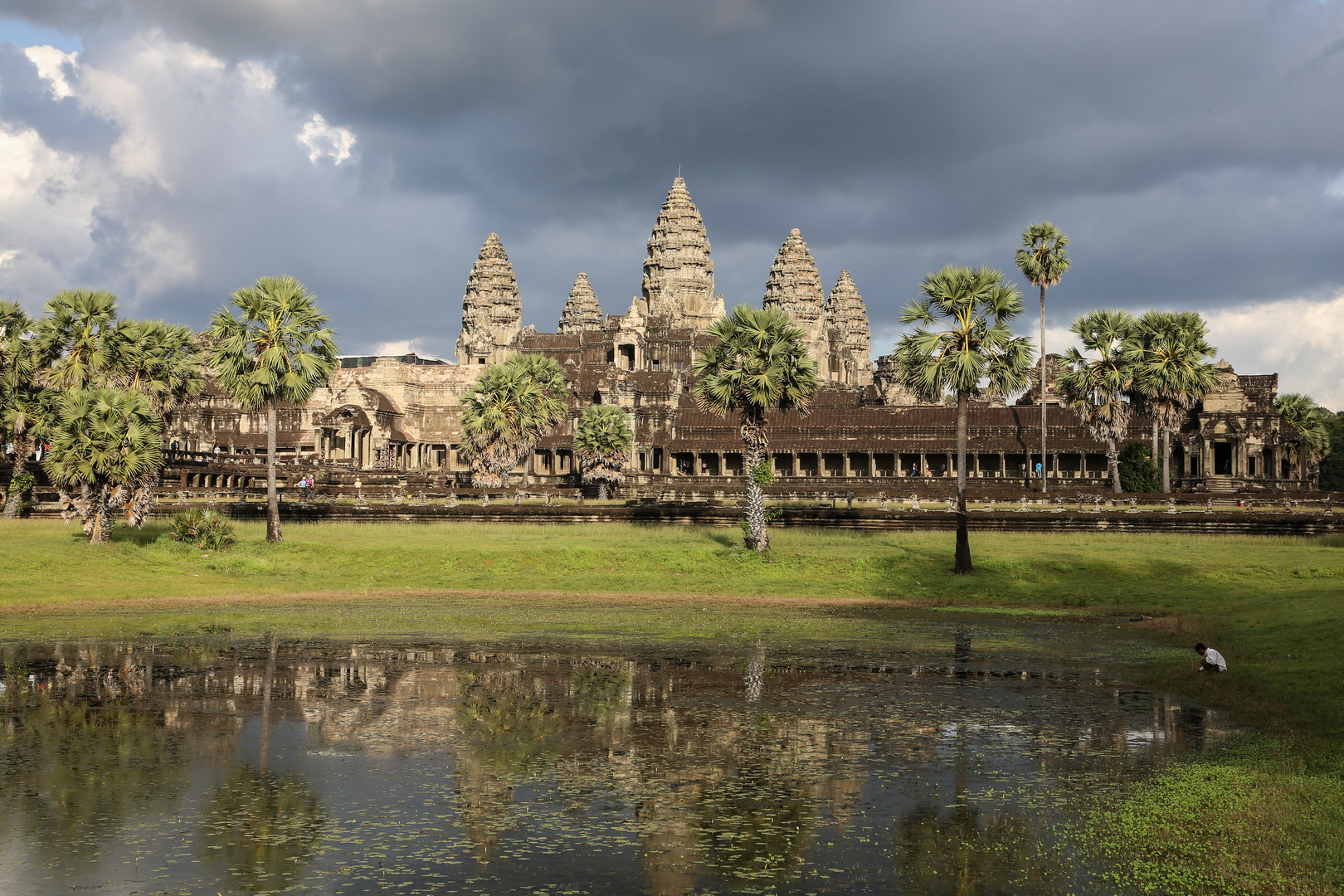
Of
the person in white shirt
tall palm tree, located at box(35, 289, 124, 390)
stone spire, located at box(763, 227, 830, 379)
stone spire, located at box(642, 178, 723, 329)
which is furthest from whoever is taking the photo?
stone spire, located at box(763, 227, 830, 379)

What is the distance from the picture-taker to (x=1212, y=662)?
18.1 metres

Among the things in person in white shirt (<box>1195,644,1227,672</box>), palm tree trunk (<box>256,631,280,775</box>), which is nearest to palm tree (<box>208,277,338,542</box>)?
palm tree trunk (<box>256,631,280,775</box>)

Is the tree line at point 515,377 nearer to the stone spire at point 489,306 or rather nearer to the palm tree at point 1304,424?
the palm tree at point 1304,424

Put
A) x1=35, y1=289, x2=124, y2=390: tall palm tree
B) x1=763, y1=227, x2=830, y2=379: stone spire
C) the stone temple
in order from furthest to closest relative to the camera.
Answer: x1=763, y1=227, x2=830, y2=379: stone spire
the stone temple
x1=35, y1=289, x2=124, y2=390: tall palm tree

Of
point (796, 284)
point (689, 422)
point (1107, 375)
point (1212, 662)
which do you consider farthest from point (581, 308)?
point (1212, 662)

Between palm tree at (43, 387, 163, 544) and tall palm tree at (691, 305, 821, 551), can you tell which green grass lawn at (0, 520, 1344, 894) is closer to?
palm tree at (43, 387, 163, 544)

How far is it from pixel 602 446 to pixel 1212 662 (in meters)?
58.6

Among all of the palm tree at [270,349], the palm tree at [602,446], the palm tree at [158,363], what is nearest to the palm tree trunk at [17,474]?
the palm tree at [158,363]

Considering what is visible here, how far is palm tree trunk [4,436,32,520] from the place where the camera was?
51.1 m

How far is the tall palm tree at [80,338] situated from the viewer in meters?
49.3

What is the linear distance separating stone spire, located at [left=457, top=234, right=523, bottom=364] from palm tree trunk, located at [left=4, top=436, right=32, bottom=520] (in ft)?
316

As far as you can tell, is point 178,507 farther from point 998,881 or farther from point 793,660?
point 998,881

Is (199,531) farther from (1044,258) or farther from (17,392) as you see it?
(1044,258)

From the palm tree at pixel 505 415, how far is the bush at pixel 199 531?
31.1m
